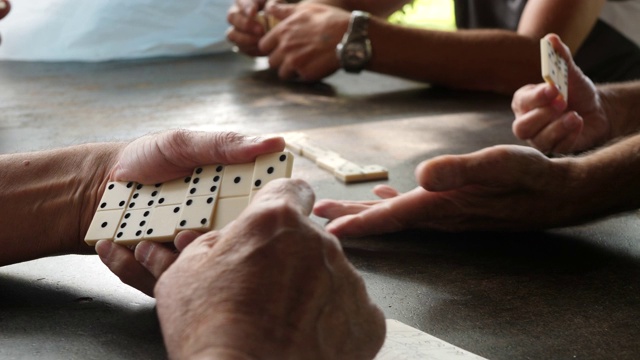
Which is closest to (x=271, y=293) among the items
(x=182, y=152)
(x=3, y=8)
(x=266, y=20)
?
(x=182, y=152)

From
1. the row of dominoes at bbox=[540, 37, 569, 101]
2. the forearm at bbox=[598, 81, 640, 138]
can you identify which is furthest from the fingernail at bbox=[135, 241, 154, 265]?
the forearm at bbox=[598, 81, 640, 138]

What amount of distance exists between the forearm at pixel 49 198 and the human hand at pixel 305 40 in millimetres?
1203

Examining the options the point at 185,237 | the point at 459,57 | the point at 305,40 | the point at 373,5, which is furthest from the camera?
the point at 373,5

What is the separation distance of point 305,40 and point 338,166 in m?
0.93

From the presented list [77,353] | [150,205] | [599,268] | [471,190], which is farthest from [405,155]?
[77,353]

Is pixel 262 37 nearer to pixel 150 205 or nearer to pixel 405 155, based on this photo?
pixel 405 155

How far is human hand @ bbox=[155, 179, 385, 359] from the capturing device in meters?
0.71

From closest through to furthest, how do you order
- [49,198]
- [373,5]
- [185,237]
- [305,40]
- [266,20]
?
[185,237], [49,198], [305,40], [266,20], [373,5]

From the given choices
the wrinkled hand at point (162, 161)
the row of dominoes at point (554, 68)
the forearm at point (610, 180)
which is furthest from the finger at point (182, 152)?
the row of dominoes at point (554, 68)

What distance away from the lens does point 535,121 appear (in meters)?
1.61

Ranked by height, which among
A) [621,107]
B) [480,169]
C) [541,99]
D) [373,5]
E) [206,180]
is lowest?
[373,5]

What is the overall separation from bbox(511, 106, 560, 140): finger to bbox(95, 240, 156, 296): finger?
3.01 feet

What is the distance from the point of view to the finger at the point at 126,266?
982 millimetres

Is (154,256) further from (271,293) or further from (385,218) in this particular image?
(385,218)
